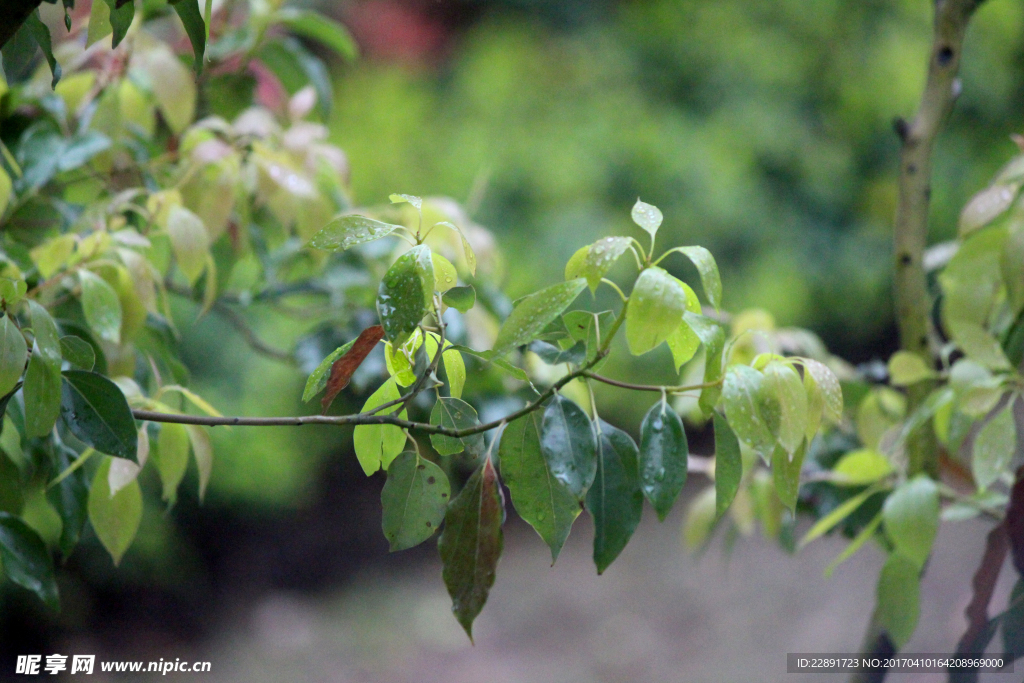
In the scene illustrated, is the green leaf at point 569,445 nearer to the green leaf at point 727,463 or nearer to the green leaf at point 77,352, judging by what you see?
the green leaf at point 727,463

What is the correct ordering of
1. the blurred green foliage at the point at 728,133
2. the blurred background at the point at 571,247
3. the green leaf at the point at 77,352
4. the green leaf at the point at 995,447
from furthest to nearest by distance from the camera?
the blurred green foliage at the point at 728,133 → the blurred background at the point at 571,247 → the green leaf at the point at 995,447 → the green leaf at the point at 77,352

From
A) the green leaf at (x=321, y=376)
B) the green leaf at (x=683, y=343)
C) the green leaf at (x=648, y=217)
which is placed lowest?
the green leaf at (x=321, y=376)

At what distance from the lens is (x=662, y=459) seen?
33cm

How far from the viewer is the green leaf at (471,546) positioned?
324mm

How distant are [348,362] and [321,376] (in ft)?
0.05

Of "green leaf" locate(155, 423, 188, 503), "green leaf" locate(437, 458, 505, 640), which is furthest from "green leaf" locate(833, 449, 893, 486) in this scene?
"green leaf" locate(155, 423, 188, 503)

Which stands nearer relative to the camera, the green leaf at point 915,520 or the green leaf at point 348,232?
the green leaf at point 348,232

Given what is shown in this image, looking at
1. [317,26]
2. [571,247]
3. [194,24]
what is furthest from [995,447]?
[571,247]

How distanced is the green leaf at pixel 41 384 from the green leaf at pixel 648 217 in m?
0.27

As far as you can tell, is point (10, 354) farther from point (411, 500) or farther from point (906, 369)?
point (906, 369)

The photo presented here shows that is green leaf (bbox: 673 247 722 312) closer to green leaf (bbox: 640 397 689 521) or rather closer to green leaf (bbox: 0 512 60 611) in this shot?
green leaf (bbox: 640 397 689 521)

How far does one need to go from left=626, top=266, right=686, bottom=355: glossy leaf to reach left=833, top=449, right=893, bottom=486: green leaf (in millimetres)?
402

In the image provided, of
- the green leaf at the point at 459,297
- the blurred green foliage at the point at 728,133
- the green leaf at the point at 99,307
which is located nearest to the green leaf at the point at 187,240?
the green leaf at the point at 99,307

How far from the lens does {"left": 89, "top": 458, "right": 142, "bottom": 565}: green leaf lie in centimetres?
43
